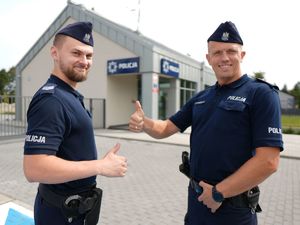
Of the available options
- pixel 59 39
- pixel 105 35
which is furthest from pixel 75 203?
pixel 105 35

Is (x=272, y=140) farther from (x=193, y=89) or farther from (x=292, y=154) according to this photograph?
(x=193, y=89)

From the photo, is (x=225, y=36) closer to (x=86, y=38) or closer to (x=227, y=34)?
(x=227, y=34)

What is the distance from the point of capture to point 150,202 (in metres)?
5.08

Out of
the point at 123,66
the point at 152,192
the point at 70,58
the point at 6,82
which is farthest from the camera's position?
the point at 6,82

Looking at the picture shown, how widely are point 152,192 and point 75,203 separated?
380 cm

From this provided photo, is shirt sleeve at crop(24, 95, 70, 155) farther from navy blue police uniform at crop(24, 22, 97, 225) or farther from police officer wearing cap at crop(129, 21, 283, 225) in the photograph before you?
police officer wearing cap at crop(129, 21, 283, 225)

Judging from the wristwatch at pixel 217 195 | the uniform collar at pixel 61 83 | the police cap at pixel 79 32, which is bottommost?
the wristwatch at pixel 217 195

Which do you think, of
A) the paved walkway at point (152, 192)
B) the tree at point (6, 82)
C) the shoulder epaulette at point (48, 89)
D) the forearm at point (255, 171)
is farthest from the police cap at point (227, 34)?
the tree at point (6, 82)

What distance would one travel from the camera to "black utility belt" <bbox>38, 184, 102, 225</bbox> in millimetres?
1989

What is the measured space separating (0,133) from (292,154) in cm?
1146

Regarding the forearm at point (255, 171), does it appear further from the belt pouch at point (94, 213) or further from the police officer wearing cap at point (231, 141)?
the belt pouch at point (94, 213)

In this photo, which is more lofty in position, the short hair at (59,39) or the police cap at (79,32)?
the police cap at (79,32)

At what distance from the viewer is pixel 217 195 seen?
6.64 ft

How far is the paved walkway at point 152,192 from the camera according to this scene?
14.6ft
